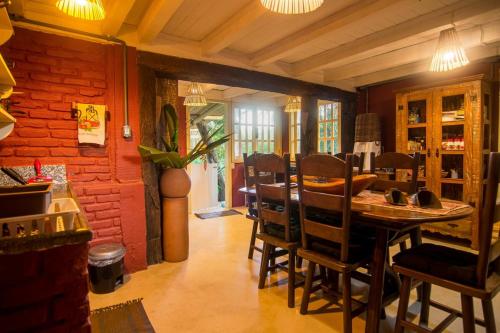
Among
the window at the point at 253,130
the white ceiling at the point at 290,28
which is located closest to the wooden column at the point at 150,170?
the white ceiling at the point at 290,28

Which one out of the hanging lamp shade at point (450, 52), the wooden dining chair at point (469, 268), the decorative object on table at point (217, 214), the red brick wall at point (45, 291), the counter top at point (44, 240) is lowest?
the decorative object on table at point (217, 214)

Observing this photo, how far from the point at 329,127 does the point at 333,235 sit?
12.4ft

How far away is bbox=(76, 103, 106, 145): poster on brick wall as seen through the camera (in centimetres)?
250

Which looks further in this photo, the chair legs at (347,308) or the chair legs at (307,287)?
the chair legs at (307,287)

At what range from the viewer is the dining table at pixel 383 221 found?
59.0 inches

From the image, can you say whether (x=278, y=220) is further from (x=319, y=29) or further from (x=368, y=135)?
(x=368, y=135)

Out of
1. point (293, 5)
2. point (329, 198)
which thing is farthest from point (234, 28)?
point (329, 198)

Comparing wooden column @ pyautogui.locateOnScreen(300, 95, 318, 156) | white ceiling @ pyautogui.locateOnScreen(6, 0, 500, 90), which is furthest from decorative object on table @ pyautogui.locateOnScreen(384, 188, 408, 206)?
wooden column @ pyautogui.locateOnScreen(300, 95, 318, 156)

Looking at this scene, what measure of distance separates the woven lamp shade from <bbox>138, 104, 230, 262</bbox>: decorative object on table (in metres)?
2.45

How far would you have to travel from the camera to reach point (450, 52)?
2088 mm

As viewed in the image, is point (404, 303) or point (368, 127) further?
point (368, 127)

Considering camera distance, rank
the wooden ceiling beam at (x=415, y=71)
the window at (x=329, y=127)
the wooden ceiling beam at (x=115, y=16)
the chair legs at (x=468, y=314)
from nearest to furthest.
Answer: the chair legs at (x=468, y=314), the wooden ceiling beam at (x=115, y=16), the wooden ceiling beam at (x=415, y=71), the window at (x=329, y=127)

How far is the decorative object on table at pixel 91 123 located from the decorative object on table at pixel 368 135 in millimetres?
3481

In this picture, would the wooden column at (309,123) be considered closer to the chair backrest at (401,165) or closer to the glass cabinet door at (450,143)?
the glass cabinet door at (450,143)
